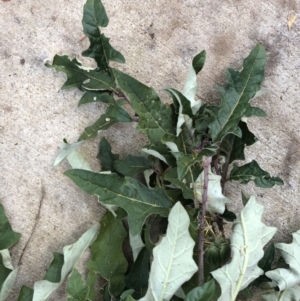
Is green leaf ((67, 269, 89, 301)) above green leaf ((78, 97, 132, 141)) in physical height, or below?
below

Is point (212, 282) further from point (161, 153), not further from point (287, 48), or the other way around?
point (287, 48)

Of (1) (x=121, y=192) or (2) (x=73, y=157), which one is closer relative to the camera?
(1) (x=121, y=192)

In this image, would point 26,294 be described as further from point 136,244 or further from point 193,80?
point 193,80

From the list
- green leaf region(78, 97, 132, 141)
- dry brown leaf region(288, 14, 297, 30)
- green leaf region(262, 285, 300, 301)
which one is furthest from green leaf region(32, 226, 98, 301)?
dry brown leaf region(288, 14, 297, 30)

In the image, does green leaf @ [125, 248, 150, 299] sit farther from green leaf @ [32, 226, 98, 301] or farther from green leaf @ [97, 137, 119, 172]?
green leaf @ [97, 137, 119, 172]

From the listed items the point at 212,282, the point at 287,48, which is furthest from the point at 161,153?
the point at 287,48

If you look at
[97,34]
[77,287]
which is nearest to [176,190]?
[77,287]

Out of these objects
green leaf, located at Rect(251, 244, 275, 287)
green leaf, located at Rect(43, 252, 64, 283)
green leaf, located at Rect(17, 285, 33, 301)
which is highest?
green leaf, located at Rect(251, 244, 275, 287)
